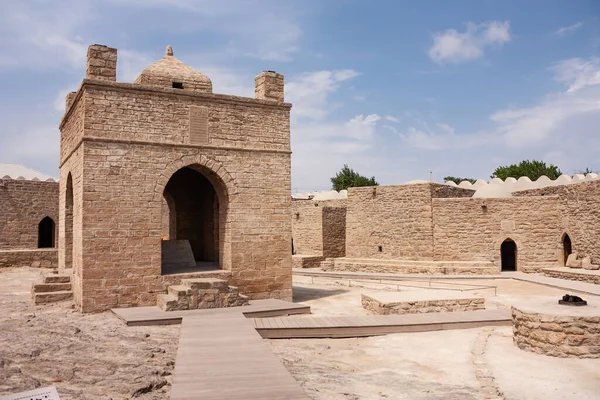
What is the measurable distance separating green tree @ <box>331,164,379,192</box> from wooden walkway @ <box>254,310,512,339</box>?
147 ft

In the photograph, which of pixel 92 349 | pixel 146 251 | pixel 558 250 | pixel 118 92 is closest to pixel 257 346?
pixel 92 349

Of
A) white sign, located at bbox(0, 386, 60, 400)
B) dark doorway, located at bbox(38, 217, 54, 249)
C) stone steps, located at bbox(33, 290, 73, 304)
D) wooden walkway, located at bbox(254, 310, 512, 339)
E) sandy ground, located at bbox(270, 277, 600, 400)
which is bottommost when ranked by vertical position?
sandy ground, located at bbox(270, 277, 600, 400)

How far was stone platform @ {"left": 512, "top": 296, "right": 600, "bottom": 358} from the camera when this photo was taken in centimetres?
747

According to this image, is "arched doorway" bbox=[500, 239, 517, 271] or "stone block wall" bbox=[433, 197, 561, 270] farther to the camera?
"arched doorway" bbox=[500, 239, 517, 271]

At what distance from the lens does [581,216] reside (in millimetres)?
17938

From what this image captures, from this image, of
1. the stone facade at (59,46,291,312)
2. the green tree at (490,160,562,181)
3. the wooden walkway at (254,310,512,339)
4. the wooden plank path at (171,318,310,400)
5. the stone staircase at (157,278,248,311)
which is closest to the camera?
the wooden plank path at (171,318,310,400)

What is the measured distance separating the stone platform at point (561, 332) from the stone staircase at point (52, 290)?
9.81 m

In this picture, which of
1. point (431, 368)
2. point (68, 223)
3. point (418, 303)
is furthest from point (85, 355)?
point (68, 223)

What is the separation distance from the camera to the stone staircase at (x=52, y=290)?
11422mm

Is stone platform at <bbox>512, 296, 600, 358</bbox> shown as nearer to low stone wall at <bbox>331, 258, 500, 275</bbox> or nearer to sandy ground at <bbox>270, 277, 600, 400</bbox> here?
sandy ground at <bbox>270, 277, 600, 400</bbox>

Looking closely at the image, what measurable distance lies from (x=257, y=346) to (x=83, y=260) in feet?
15.7

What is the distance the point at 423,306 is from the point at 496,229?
34.9 feet

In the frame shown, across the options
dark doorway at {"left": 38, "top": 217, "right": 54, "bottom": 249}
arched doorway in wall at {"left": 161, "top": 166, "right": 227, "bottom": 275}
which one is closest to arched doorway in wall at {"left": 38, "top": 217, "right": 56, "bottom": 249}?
dark doorway at {"left": 38, "top": 217, "right": 54, "bottom": 249}

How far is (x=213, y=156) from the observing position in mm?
11578
